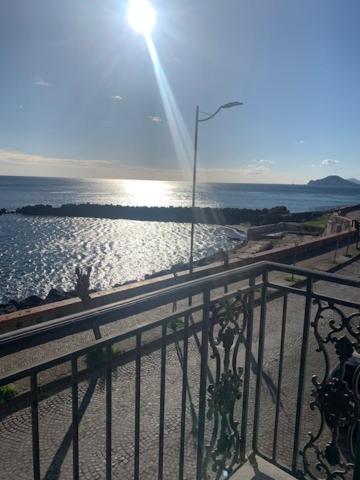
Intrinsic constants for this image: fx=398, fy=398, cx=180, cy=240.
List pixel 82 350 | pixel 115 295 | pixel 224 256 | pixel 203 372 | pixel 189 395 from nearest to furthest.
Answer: pixel 82 350
pixel 203 372
pixel 189 395
pixel 115 295
pixel 224 256

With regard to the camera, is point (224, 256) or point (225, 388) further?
point (224, 256)

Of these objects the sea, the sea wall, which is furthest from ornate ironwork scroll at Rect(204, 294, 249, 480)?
the sea

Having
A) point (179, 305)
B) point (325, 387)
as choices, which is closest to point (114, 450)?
point (325, 387)

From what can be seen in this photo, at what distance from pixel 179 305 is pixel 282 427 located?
4.71 m

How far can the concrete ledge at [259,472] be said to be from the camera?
2979mm

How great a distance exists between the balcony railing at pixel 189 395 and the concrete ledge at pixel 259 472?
54 millimetres

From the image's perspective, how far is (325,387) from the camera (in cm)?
265

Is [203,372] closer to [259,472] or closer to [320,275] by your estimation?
[320,275]

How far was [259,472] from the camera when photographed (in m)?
3.04

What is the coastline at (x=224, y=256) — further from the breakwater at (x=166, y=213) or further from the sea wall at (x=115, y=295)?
the breakwater at (x=166, y=213)

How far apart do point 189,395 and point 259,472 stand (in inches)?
90.3

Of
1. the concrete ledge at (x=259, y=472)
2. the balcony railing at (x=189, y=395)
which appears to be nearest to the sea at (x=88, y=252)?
the balcony railing at (x=189, y=395)

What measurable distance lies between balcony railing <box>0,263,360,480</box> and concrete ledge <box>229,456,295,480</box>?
0.05m

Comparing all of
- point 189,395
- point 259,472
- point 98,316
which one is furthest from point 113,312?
point 189,395
